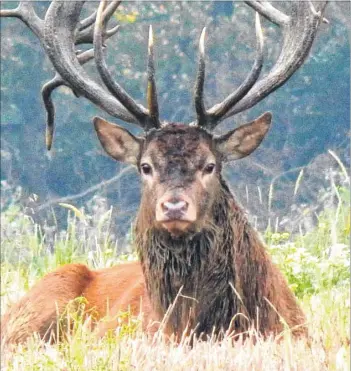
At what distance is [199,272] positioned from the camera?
717 centimetres

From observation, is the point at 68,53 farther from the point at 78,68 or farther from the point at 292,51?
the point at 292,51

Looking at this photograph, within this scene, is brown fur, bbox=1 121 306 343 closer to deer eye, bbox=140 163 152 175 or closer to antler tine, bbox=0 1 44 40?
deer eye, bbox=140 163 152 175

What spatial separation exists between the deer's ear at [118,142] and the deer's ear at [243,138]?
16.5 inches

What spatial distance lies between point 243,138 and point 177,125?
410 millimetres

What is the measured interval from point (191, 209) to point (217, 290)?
56 centimetres

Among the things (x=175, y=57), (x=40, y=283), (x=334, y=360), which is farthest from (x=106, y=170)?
(x=334, y=360)

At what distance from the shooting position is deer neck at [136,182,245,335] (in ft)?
23.4

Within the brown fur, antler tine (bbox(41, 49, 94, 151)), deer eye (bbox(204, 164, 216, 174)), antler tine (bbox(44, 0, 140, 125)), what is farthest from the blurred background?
deer eye (bbox(204, 164, 216, 174))

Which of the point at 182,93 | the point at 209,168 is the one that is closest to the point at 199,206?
the point at 209,168

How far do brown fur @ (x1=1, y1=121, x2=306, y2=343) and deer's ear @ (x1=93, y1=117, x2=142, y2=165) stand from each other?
14 mm

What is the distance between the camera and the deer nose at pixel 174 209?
6.71 metres

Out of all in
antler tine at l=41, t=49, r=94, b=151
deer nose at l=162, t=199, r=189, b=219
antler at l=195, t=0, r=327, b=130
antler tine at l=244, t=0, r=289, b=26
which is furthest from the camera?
antler tine at l=41, t=49, r=94, b=151

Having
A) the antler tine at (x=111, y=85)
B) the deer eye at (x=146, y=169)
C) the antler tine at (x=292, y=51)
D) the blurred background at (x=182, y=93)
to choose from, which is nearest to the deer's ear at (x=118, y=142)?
the antler tine at (x=111, y=85)

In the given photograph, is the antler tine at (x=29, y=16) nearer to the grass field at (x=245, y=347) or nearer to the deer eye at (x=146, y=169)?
the deer eye at (x=146, y=169)
